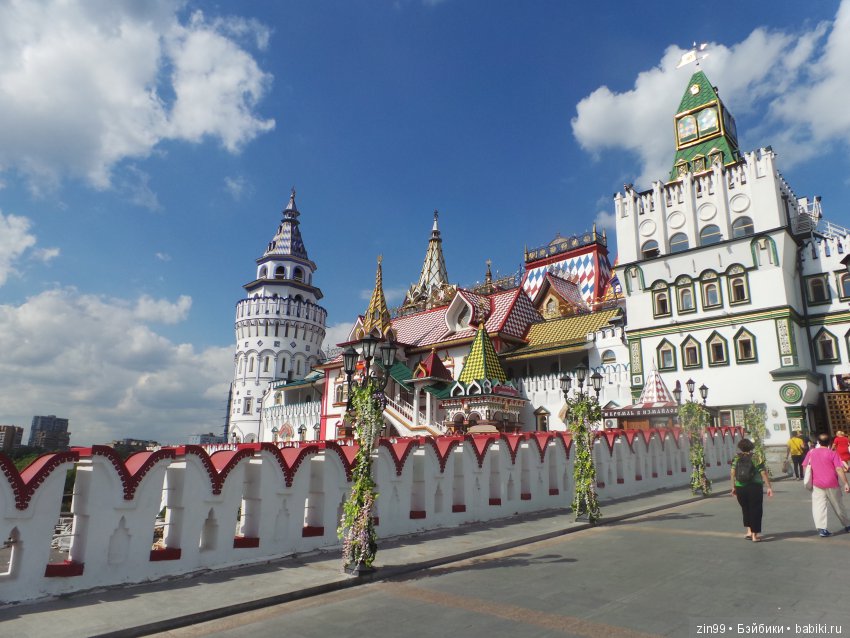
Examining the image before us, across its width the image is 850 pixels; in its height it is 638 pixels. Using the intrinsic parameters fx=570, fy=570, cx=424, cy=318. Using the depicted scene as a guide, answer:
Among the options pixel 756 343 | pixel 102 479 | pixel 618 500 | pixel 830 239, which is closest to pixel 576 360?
pixel 756 343

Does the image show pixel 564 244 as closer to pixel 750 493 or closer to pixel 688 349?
pixel 688 349

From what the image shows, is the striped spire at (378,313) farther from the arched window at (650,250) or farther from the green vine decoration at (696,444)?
the green vine decoration at (696,444)

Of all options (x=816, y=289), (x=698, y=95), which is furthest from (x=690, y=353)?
(x=698, y=95)

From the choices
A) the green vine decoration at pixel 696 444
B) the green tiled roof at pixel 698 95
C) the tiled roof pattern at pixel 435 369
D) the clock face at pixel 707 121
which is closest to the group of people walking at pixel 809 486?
the green vine decoration at pixel 696 444

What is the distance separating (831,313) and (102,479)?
29.2m

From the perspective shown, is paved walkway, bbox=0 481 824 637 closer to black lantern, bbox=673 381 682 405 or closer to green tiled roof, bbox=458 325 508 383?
black lantern, bbox=673 381 682 405

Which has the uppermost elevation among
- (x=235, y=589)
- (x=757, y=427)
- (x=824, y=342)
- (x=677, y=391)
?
(x=824, y=342)

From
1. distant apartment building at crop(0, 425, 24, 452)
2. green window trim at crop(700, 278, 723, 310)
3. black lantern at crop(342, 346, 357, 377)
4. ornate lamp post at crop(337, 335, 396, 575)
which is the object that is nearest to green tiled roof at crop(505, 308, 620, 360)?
green window trim at crop(700, 278, 723, 310)

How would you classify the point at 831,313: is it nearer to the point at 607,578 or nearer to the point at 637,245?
the point at 637,245

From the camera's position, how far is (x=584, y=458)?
1261 cm

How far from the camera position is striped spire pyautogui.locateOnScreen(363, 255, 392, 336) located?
36.2 meters

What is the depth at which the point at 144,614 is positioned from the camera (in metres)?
6.05

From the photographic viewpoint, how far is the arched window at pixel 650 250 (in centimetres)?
2997

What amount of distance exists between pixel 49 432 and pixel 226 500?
57.7 meters
